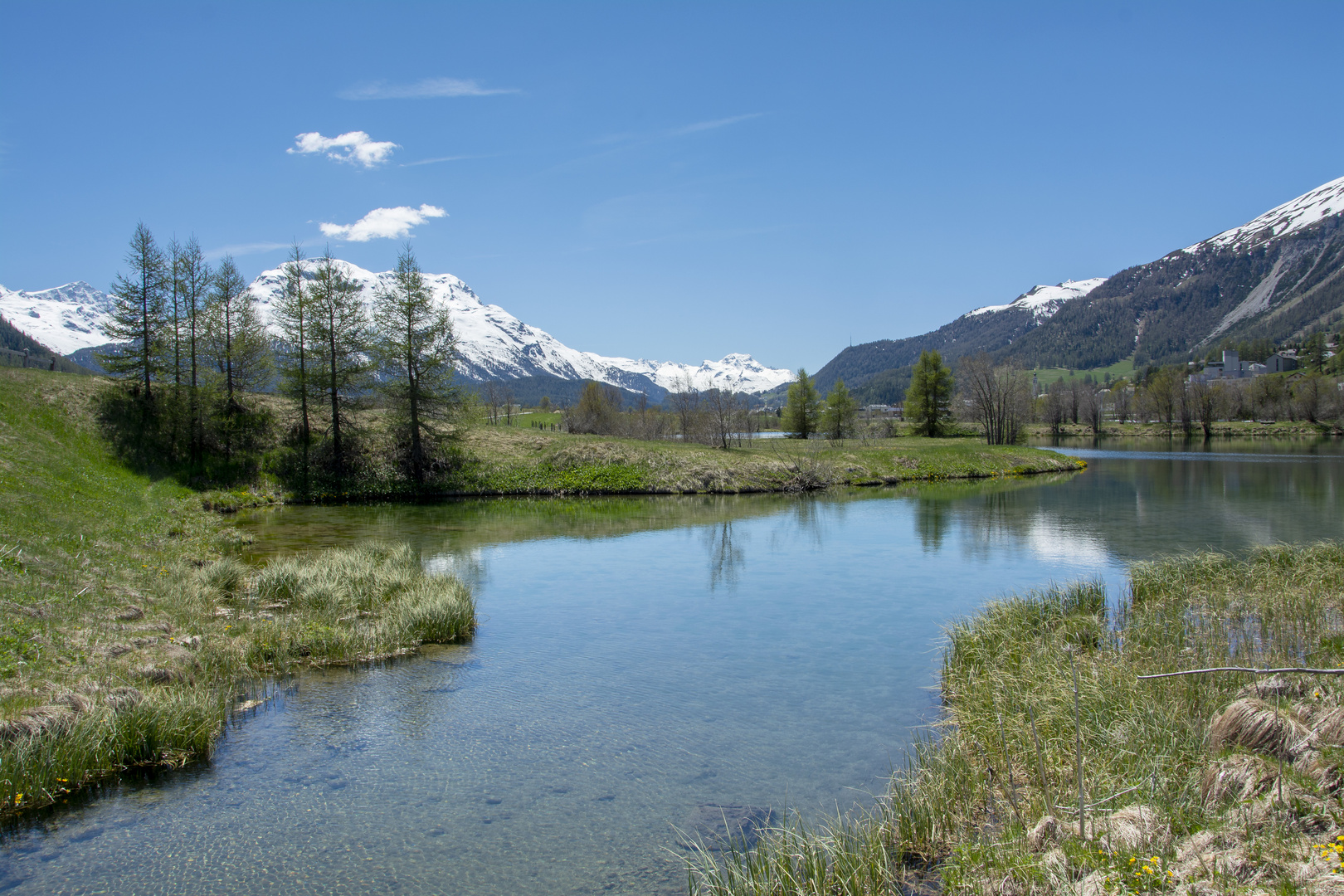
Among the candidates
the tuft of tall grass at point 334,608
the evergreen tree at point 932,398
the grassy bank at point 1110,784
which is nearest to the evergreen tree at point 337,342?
the tuft of tall grass at point 334,608

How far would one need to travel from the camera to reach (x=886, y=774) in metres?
8.49

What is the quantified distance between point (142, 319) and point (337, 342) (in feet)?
32.1

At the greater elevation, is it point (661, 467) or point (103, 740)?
point (661, 467)

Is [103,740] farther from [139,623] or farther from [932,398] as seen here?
[932,398]

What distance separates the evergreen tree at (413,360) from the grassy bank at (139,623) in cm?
2048

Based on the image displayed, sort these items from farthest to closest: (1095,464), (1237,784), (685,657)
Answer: (1095,464), (685,657), (1237,784)

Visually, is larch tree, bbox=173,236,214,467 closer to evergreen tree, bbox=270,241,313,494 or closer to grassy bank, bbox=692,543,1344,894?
evergreen tree, bbox=270,241,313,494

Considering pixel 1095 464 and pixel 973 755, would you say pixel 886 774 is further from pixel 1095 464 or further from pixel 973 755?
pixel 1095 464

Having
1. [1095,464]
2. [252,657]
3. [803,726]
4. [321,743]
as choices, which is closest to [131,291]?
[252,657]

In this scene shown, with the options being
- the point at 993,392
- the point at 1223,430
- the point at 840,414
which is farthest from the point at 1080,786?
the point at 1223,430

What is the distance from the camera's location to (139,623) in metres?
12.3

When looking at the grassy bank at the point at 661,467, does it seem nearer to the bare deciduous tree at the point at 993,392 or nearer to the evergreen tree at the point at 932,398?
the bare deciduous tree at the point at 993,392

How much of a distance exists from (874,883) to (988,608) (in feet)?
28.1

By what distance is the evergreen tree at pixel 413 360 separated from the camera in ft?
144
